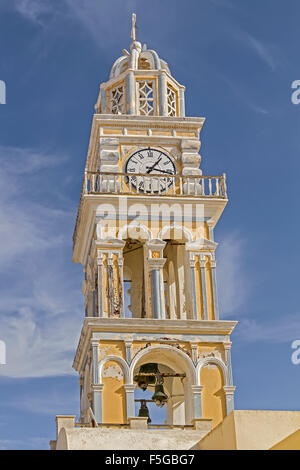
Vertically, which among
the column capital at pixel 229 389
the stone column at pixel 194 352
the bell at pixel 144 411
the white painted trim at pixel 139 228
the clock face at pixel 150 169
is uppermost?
the clock face at pixel 150 169

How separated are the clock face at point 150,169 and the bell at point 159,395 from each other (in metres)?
6.27

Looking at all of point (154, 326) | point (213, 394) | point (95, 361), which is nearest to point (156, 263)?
point (154, 326)

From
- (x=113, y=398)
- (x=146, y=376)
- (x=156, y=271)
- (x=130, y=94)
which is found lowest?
(x=113, y=398)

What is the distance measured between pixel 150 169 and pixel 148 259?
3.20 meters

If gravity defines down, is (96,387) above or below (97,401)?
above

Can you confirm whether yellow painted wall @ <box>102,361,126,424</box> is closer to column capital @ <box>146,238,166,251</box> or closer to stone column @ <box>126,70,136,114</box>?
column capital @ <box>146,238,166,251</box>

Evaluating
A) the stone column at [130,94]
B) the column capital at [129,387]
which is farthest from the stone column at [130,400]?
the stone column at [130,94]

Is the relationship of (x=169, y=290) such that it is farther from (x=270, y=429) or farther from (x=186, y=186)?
(x=270, y=429)

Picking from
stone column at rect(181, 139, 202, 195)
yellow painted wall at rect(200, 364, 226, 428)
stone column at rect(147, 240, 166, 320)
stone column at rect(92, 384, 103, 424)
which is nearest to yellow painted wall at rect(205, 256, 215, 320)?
stone column at rect(147, 240, 166, 320)

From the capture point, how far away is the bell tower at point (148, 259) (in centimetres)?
3231

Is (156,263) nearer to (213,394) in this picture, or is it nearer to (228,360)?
(228,360)

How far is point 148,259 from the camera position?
3431 cm

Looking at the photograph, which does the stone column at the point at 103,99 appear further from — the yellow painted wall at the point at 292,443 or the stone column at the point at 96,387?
the yellow painted wall at the point at 292,443

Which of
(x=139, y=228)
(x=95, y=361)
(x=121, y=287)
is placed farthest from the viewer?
(x=139, y=228)
